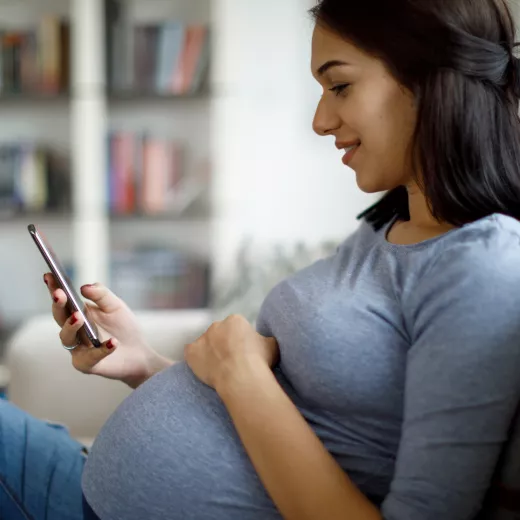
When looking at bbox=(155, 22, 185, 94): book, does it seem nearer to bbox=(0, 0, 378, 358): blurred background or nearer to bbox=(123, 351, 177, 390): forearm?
bbox=(0, 0, 378, 358): blurred background

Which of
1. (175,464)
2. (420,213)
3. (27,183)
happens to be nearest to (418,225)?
(420,213)

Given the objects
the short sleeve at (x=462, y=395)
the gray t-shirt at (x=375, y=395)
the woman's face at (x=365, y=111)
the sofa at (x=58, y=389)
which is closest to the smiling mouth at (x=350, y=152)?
the woman's face at (x=365, y=111)

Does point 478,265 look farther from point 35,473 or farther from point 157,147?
point 157,147

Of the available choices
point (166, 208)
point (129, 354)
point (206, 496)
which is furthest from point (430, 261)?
point (166, 208)

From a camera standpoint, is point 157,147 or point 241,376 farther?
point 157,147

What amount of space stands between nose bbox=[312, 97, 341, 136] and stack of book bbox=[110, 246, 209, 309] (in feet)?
6.13

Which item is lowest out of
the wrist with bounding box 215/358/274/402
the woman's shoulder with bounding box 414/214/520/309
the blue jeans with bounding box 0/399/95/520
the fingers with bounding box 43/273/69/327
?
the blue jeans with bounding box 0/399/95/520

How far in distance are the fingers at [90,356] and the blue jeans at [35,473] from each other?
0.12m

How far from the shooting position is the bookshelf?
2.47 m

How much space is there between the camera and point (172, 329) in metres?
1.52

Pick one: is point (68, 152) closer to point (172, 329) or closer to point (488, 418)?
point (172, 329)

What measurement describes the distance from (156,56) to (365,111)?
190cm

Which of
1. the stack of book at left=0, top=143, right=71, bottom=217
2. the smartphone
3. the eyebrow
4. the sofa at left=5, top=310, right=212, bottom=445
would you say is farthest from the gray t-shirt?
the stack of book at left=0, top=143, right=71, bottom=217

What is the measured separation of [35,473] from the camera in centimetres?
96
